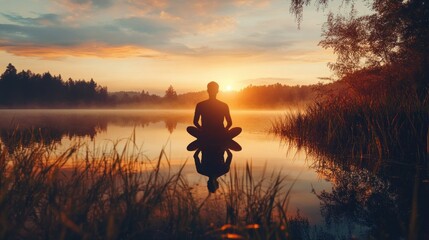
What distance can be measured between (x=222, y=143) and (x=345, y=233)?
6.60 metres

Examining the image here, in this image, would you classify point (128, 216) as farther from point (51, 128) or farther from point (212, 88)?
point (51, 128)

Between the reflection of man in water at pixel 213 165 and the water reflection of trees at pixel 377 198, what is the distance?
75.7 inches

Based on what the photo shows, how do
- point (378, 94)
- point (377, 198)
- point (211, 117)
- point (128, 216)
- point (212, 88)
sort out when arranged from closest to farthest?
point (128, 216), point (377, 198), point (211, 117), point (212, 88), point (378, 94)

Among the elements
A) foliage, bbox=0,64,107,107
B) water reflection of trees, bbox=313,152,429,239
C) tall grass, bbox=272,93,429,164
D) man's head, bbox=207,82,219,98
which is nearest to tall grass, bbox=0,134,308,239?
water reflection of trees, bbox=313,152,429,239

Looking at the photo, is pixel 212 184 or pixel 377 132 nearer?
pixel 212 184

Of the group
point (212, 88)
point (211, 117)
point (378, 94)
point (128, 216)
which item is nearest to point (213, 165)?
point (211, 117)

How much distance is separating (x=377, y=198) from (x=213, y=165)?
3.95m

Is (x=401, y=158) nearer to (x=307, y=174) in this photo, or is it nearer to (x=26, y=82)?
(x=307, y=174)

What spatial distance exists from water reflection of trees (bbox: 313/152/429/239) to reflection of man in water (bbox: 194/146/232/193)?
6.31ft

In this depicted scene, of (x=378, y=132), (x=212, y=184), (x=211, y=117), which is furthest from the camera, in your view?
(x=378, y=132)

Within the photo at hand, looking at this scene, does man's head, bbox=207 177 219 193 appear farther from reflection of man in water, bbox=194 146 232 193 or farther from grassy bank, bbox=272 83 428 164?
grassy bank, bbox=272 83 428 164

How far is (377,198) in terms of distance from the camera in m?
5.69

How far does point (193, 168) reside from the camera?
867 centimetres

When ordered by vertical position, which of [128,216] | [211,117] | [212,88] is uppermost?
[212,88]
